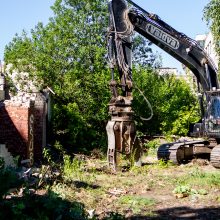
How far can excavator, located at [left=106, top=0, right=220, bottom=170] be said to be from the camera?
12227 mm

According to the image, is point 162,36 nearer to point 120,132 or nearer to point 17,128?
point 120,132

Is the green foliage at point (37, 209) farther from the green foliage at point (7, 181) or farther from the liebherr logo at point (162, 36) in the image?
the liebherr logo at point (162, 36)

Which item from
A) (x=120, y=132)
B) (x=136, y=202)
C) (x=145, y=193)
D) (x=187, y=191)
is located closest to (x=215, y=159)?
(x=120, y=132)

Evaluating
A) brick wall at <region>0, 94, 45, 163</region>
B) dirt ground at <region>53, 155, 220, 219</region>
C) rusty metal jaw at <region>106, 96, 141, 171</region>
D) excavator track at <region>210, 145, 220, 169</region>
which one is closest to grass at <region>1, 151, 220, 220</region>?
dirt ground at <region>53, 155, 220, 219</region>

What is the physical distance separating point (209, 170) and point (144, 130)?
9901mm

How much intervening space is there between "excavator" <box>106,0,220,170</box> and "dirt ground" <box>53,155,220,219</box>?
92cm

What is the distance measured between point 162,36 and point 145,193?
19.9ft

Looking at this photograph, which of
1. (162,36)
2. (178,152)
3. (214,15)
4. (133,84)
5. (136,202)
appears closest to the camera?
(136,202)

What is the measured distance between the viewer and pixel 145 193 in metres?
8.93

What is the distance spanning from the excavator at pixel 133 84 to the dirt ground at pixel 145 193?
92cm

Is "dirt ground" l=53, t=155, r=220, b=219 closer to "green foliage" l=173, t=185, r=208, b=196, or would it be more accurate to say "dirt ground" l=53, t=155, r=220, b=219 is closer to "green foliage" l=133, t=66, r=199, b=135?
"green foliage" l=173, t=185, r=208, b=196

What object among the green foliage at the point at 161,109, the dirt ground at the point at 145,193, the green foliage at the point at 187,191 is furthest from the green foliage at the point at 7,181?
the green foliage at the point at 161,109

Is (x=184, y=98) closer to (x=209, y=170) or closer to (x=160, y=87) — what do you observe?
(x=160, y=87)

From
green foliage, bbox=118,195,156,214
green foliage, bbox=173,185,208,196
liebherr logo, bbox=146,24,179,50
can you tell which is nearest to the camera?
green foliage, bbox=118,195,156,214
